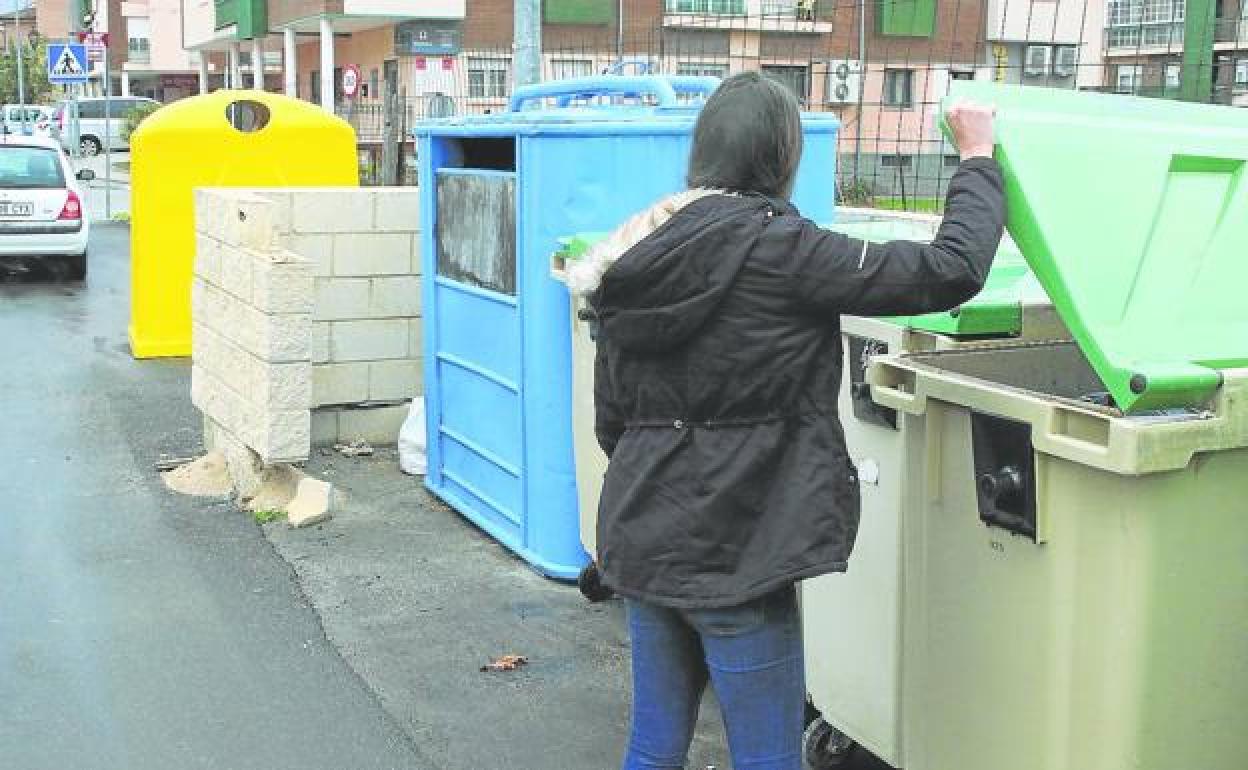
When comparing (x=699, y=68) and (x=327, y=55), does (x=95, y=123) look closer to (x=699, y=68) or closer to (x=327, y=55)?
(x=327, y=55)

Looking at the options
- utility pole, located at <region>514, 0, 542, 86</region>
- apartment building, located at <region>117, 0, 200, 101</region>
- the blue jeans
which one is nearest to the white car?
utility pole, located at <region>514, 0, 542, 86</region>

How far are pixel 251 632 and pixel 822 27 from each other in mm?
33594

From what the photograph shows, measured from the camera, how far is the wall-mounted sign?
34.5m

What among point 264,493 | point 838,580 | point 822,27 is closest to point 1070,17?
point 822,27

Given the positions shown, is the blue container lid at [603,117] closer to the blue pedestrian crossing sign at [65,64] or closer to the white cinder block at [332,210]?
the white cinder block at [332,210]

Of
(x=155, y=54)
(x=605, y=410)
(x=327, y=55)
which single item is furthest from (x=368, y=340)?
(x=155, y=54)

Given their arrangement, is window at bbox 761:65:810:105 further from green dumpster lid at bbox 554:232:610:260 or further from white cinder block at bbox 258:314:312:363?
white cinder block at bbox 258:314:312:363

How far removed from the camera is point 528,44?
882 cm

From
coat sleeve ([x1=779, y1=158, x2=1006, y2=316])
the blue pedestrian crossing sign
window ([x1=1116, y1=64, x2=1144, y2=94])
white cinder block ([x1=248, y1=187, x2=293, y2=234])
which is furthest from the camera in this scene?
the blue pedestrian crossing sign

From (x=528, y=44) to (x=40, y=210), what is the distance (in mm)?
8375

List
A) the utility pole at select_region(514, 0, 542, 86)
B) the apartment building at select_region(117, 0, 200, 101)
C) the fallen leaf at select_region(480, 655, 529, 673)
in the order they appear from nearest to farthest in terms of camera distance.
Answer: the fallen leaf at select_region(480, 655, 529, 673)
the utility pole at select_region(514, 0, 542, 86)
the apartment building at select_region(117, 0, 200, 101)

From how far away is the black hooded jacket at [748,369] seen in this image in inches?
102

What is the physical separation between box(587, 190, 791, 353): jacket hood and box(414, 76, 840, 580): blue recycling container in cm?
227

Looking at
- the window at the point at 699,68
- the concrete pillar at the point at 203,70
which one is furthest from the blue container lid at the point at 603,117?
the concrete pillar at the point at 203,70
